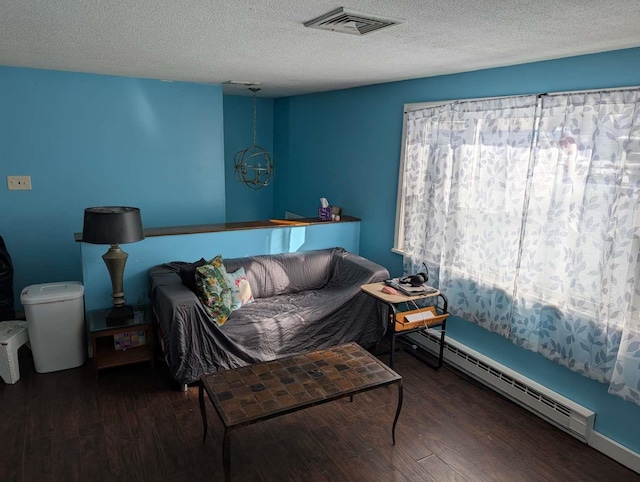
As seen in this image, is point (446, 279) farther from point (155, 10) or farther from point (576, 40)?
point (155, 10)

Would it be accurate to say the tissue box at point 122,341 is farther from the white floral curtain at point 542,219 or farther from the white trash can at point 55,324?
the white floral curtain at point 542,219

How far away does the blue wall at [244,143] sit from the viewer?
5684 millimetres

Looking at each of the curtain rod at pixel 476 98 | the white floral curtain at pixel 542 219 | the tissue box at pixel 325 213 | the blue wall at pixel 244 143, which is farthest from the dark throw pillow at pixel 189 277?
the blue wall at pixel 244 143

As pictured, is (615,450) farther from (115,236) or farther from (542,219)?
(115,236)

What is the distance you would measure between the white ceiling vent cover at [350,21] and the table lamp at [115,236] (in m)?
1.85

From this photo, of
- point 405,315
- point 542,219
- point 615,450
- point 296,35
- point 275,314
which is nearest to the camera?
point 296,35

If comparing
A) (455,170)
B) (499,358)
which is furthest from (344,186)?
(499,358)

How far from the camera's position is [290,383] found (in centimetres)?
236

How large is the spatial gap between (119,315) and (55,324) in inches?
18.0

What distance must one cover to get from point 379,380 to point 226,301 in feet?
4.45

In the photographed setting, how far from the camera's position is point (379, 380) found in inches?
94.4

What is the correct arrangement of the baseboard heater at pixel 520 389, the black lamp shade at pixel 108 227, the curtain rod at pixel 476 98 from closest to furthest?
the curtain rod at pixel 476 98 → the baseboard heater at pixel 520 389 → the black lamp shade at pixel 108 227

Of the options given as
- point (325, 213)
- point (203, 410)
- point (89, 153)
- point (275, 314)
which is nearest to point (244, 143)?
point (325, 213)

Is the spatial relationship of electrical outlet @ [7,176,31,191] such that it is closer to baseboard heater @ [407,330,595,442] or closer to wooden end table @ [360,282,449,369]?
wooden end table @ [360,282,449,369]
